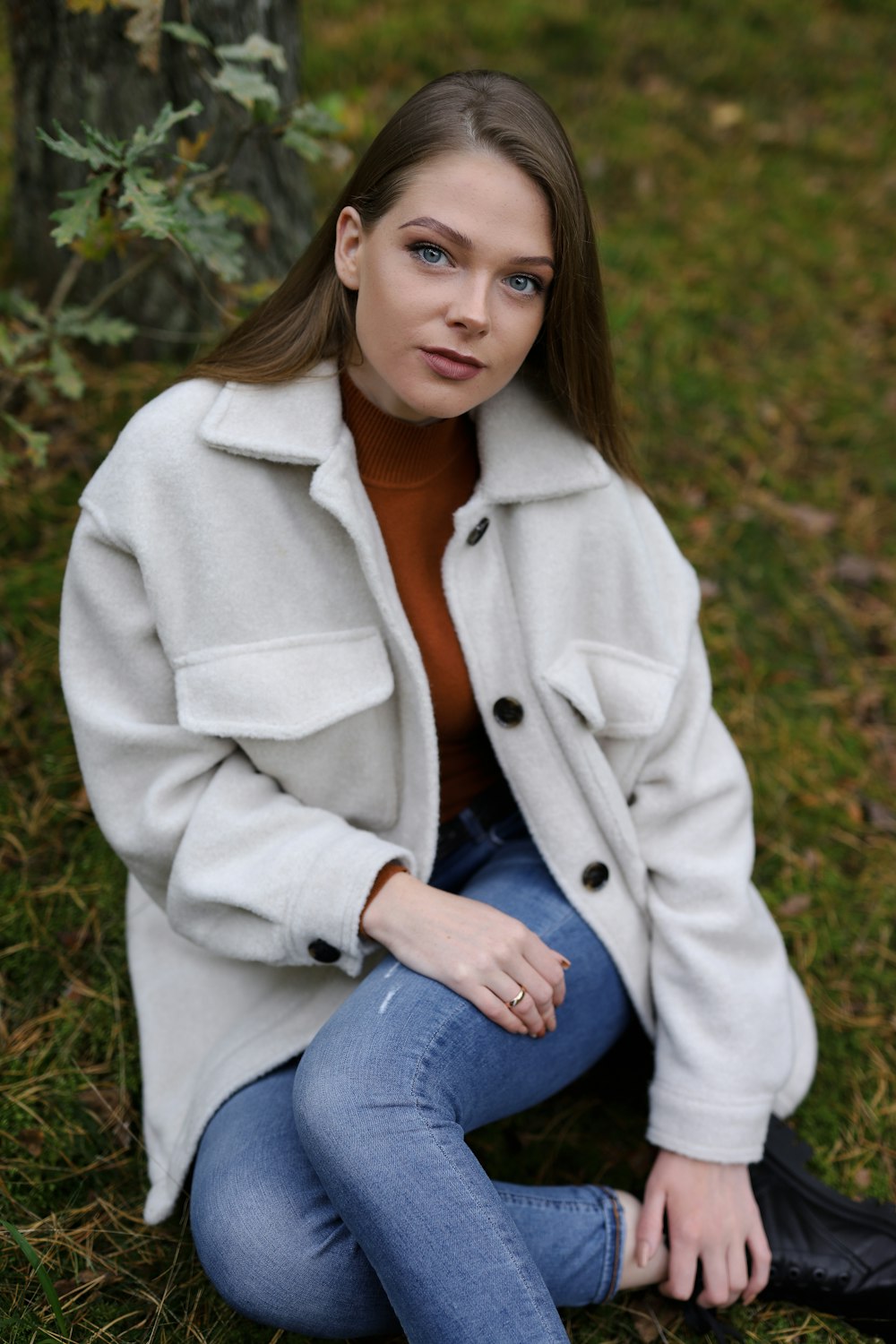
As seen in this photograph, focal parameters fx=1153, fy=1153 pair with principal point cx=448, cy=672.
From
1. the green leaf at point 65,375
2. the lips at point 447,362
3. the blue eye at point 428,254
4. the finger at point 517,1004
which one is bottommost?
the finger at point 517,1004

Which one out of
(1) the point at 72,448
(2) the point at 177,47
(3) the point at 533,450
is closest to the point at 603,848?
(3) the point at 533,450

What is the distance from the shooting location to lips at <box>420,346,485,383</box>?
1.96 metres

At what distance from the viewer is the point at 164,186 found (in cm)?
240

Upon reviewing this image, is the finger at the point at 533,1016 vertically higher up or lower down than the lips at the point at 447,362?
lower down

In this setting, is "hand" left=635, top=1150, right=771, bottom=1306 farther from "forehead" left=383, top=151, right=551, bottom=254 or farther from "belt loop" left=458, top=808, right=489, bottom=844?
"forehead" left=383, top=151, right=551, bottom=254

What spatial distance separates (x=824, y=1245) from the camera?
88.7 inches

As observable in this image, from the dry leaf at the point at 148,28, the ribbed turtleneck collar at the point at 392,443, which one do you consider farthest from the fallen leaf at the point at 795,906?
the dry leaf at the point at 148,28

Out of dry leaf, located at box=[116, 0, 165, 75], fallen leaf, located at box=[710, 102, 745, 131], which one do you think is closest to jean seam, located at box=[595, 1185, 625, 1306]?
dry leaf, located at box=[116, 0, 165, 75]

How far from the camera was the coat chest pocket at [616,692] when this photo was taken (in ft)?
7.29

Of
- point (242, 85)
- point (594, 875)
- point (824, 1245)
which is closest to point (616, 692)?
point (594, 875)

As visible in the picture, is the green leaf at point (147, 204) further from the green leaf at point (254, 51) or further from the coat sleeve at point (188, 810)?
the coat sleeve at point (188, 810)

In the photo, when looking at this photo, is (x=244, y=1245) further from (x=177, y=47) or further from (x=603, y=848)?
(x=177, y=47)

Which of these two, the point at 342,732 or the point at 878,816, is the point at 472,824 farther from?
the point at 878,816

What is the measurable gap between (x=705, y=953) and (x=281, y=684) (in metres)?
0.98
